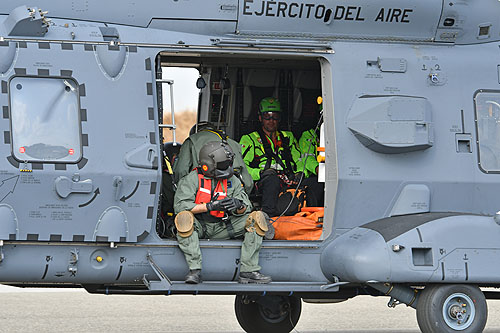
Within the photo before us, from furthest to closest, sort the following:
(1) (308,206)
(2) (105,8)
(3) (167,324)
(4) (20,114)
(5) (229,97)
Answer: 1. (3) (167,324)
2. (5) (229,97)
3. (1) (308,206)
4. (2) (105,8)
5. (4) (20,114)

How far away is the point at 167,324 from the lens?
1126 cm

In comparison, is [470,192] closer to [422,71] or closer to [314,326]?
[422,71]

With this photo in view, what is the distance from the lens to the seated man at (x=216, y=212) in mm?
7938

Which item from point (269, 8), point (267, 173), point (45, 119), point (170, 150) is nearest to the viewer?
point (45, 119)

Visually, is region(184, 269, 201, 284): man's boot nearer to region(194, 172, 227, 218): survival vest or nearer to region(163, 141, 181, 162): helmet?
region(194, 172, 227, 218): survival vest

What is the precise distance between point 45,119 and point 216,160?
57.7 inches

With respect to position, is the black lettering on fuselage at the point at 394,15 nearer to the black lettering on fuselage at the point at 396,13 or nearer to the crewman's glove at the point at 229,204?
the black lettering on fuselage at the point at 396,13

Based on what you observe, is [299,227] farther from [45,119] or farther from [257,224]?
[45,119]

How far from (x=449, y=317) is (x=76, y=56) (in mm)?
3768

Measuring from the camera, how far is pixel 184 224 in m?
7.89

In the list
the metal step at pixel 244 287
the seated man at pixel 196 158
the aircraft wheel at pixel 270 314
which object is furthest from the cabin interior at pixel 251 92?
the metal step at pixel 244 287

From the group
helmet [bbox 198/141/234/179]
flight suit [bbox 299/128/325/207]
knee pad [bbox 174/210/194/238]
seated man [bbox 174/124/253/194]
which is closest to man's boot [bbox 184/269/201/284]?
knee pad [bbox 174/210/194/238]

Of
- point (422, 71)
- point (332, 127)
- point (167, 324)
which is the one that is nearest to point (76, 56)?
point (332, 127)

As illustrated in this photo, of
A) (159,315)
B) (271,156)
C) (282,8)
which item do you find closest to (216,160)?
(271,156)
